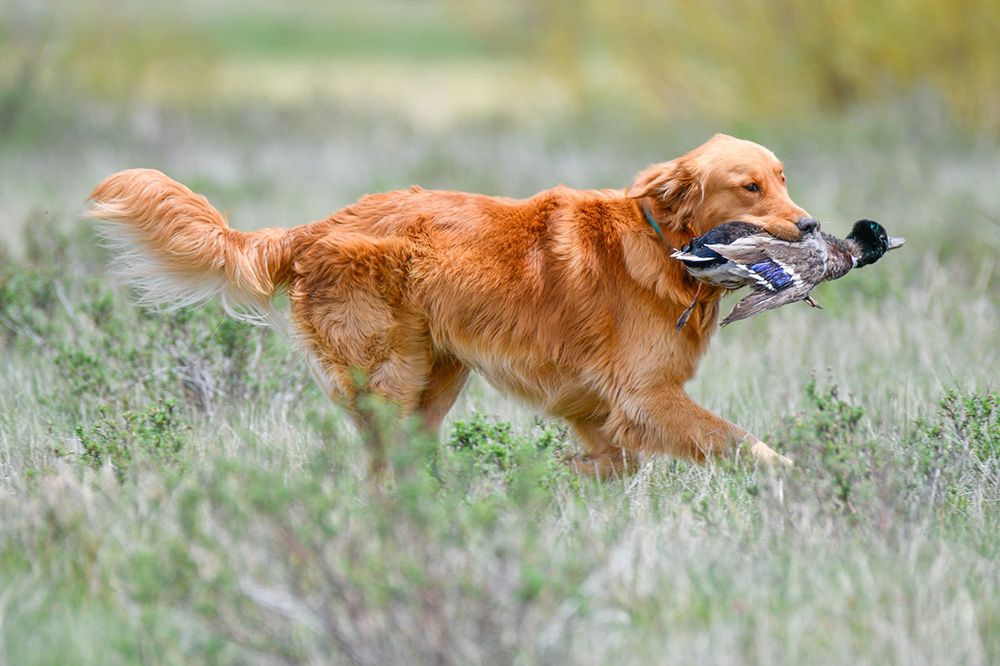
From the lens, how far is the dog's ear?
400cm

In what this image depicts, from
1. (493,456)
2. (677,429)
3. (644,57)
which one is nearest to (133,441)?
(493,456)

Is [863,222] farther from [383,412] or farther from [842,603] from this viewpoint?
[383,412]

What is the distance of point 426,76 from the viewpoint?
34219 mm

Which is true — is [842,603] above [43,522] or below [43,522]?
above

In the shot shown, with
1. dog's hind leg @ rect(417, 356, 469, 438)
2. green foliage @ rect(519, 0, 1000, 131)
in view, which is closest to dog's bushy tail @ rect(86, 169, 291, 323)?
dog's hind leg @ rect(417, 356, 469, 438)

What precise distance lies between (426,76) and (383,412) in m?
32.7

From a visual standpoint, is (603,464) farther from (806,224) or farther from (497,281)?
(806,224)

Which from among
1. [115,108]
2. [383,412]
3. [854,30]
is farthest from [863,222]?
[115,108]

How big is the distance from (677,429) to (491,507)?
1.21 meters

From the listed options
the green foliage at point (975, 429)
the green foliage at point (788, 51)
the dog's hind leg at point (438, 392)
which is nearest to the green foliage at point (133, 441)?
the dog's hind leg at point (438, 392)

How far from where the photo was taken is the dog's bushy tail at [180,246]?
3988mm

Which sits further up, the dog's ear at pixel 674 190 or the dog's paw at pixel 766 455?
the dog's ear at pixel 674 190

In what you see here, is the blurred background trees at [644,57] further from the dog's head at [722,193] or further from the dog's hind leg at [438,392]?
the dog's hind leg at [438,392]

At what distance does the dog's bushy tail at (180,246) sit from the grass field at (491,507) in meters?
0.54
